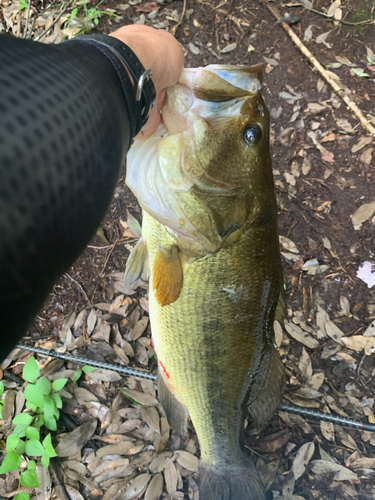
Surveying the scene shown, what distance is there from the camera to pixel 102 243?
2658 mm

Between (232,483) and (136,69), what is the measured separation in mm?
2147

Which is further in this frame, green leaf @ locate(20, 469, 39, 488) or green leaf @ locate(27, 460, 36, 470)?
green leaf @ locate(27, 460, 36, 470)

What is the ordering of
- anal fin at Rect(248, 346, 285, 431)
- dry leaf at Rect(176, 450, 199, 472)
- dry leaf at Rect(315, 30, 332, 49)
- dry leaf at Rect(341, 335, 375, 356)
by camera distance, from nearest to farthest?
anal fin at Rect(248, 346, 285, 431)
dry leaf at Rect(176, 450, 199, 472)
dry leaf at Rect(341, 335, 375, 356)
dry leaf at Rect(315, 30, 332, 49)

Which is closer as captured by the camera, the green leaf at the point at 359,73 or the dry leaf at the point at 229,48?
the green leaf at the point at 359,73

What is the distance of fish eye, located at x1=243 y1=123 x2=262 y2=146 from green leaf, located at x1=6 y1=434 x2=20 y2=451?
2.25 meters

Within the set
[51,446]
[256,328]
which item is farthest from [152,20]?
[51,446]

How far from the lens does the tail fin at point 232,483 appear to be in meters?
1.77

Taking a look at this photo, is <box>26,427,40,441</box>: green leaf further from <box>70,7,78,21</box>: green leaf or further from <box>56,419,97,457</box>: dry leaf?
<box>70,7,78,21</box>: green leaf

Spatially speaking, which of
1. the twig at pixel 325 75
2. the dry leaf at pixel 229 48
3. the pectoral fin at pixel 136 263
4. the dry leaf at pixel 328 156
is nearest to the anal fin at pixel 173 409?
the pectoral fin at pixel 136 263

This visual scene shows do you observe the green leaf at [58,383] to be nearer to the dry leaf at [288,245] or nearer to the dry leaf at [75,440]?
the dry leaf at [75,440]

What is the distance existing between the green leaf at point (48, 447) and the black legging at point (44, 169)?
191 centimetres

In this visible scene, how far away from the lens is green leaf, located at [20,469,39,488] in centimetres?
186

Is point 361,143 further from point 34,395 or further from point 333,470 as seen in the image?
point 34,395

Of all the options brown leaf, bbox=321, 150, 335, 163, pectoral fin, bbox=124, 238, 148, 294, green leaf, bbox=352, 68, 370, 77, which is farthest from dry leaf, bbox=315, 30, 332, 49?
pectoral fin, bbox=124, 238, 148, 294
